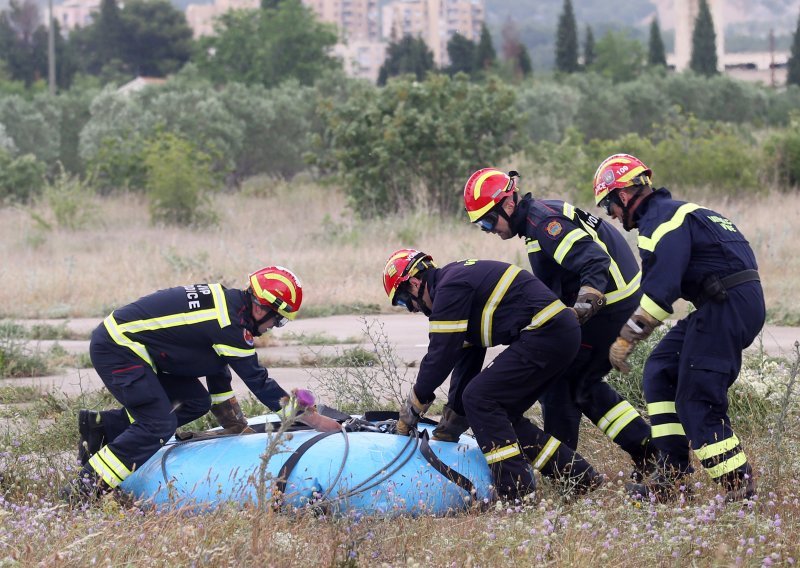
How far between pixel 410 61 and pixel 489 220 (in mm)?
75137

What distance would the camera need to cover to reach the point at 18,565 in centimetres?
416


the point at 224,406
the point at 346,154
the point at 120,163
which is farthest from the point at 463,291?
the point at 120,163

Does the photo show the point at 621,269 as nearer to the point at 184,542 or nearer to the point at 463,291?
the point at 463,291

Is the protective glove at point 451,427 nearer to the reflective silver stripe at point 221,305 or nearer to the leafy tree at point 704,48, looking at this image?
the reflective silver stripe at point 221,305

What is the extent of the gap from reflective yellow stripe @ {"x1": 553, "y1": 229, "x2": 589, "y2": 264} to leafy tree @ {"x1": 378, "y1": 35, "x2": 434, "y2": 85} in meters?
67.6

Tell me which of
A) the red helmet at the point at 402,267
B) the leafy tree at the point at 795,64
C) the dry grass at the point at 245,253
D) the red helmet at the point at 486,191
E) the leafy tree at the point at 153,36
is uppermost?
the leafy tree at the point at 153,36

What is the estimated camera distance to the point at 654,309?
18.0 ft

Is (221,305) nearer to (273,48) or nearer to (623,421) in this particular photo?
(623,421)

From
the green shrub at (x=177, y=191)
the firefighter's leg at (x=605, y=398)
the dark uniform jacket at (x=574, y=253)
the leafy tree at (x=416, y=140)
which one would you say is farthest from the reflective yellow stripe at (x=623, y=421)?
the green shrub at (x=177, y=191)

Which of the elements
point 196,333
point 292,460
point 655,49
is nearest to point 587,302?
point 292,460

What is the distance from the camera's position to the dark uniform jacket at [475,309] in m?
5.92

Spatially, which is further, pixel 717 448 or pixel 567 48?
pixel 567 48

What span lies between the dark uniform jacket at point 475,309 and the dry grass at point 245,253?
6916mm

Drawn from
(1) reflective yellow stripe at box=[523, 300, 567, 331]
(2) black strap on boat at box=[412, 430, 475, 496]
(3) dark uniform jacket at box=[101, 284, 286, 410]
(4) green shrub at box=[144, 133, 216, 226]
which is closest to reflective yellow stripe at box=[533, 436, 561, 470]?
(2) black strap on boat at box=[412, 430, 475, 496]
